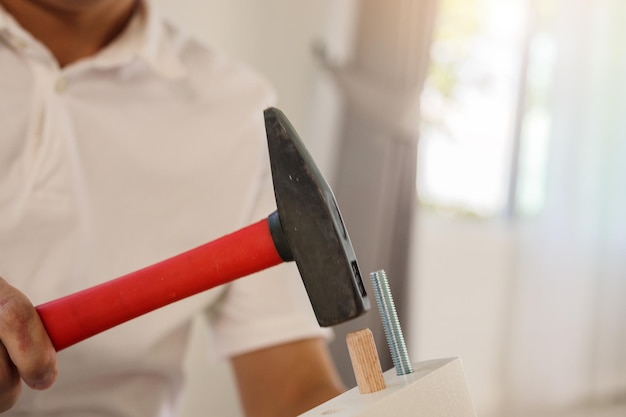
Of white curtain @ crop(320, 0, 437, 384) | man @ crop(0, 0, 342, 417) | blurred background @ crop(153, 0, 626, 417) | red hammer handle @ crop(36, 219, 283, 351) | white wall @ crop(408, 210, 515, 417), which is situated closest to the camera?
red hammer handle @ crop(36, 219, 283, 351)

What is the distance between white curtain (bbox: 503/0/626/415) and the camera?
320 cm

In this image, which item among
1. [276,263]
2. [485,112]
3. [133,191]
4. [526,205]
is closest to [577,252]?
[526,205]

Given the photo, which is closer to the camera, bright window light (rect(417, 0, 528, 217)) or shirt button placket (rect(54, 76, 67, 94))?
shirt button placket (rect(54, 76, 67, 94))

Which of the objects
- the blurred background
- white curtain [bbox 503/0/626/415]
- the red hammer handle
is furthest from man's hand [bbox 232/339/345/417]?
white curtain [bbox 503/0/626/415]

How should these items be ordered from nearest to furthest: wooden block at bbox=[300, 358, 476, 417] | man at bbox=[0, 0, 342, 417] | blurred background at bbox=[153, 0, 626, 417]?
wooden block at bbox=[300, 358, 476, 417], man at bbox=[0, 0, 342, 417], blurred background at bbox=[153, 0, 626, 417]

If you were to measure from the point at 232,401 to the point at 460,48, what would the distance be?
6.05 feet

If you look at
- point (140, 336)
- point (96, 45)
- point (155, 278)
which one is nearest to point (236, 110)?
point (96, 45)

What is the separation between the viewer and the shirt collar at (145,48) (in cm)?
101

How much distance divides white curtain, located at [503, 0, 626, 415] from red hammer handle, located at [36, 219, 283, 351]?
2768 millimetres

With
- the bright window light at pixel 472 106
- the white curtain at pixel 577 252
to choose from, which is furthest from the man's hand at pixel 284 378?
the white curtain at pixel 577 252

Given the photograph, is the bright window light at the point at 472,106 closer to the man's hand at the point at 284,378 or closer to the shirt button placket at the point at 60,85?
the man's hand at the point at 284,378

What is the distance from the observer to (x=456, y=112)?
3271 mm

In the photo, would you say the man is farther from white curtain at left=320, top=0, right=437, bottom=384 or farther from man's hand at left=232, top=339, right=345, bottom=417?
white curtain at left=320, top=0, right=437, bottom=384

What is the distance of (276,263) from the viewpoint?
659 millimetres
